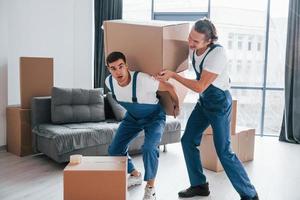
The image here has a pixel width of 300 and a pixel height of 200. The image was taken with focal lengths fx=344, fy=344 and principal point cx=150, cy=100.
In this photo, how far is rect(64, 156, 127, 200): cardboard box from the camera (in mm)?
2045

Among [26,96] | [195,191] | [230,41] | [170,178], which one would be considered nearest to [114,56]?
[195,191]

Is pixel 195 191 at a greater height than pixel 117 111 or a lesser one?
lesser

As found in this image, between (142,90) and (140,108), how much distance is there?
0.15m

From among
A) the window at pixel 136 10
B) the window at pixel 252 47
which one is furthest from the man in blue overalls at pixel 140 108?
the window at pixel 136 10

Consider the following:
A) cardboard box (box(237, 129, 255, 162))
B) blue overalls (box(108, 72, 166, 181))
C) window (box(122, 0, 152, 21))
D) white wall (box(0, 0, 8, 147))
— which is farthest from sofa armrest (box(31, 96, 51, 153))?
window (box(122, 0, 152, 21))

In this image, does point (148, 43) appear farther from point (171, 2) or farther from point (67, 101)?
point (171, 2)

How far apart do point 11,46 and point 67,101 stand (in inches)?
40.2

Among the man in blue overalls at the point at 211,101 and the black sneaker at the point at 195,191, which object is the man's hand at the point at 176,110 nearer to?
the man in blue overalls at the point at 211,101

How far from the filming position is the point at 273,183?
3.10 meters

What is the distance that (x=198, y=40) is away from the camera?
236cm

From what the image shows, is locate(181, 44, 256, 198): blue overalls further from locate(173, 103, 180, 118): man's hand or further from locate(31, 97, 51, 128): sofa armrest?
locate(31, 97, 51, 128): sofa armrest

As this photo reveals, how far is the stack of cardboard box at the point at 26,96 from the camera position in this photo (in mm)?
3824

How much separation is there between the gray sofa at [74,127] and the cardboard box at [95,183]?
1.33 m

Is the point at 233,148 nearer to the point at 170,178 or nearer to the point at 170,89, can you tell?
the point at 170,178
